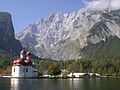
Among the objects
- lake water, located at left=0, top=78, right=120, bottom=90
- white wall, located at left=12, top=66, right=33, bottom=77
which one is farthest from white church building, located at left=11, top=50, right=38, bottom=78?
lake water, located at left=0, top=78, right=120, bottom=90

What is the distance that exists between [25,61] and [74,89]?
102426mm

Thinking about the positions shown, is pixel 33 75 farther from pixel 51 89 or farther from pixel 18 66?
pixel 51 89

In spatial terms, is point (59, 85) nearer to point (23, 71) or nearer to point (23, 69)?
point (23, 69)

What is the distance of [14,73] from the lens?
6929 inches

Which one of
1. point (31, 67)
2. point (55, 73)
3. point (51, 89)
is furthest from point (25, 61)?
point (51, 89)

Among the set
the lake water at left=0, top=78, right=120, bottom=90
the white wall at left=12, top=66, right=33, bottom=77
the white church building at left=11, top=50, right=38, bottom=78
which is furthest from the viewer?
the white church building at left=11, top=50, right=38, bottom=78

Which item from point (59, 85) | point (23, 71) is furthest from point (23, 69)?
point (59, 85)

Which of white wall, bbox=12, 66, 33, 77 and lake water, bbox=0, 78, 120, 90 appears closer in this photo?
lake water, bbox=0, 78, 120, 90

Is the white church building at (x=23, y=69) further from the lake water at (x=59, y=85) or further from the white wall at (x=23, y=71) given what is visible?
the lake water at (x=59, y=85)

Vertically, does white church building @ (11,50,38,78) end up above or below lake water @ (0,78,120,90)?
→ above

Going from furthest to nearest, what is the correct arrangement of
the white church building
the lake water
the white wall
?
the white church building → the white wall → the lake water

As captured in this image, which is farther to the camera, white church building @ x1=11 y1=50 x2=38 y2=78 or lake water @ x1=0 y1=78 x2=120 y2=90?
white church building @ x1=11 y1=50 x2=38 y2=78

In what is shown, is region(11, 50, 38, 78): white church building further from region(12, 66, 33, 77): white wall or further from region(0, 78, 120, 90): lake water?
region(0, 78, 120, 90): lake water

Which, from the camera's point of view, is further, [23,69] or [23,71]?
[23,71]
